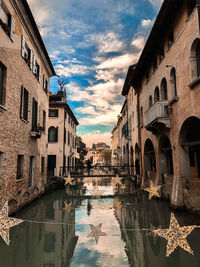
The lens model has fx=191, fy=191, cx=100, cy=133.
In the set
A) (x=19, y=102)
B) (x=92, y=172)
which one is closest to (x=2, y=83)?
(x=19, y=102)

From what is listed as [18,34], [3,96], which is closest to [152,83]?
[18,34]

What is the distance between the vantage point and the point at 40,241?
7.02m

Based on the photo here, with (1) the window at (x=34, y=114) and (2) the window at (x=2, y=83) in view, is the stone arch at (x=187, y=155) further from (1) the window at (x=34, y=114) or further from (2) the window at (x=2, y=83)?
(1) the window at (x=34, y=114)

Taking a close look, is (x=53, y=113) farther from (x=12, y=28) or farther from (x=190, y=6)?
(x=190, y=6)

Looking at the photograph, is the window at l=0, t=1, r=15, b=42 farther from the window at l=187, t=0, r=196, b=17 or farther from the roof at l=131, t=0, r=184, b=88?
the window at l=187, t=0, r=196, b=17

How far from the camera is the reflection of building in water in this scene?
5551mm

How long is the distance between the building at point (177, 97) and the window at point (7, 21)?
819cm

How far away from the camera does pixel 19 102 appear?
37.0ft

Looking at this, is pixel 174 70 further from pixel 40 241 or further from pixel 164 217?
pixel 40 241

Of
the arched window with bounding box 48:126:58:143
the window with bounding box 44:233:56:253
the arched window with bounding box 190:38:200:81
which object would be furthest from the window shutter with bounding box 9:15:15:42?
the arched window with bounding box 48:126:58:143

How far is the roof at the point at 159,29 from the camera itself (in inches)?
403

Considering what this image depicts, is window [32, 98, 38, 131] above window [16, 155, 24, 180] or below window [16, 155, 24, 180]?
A: above

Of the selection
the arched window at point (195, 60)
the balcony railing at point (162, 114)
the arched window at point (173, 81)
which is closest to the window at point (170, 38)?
the arched window at point (173, 81)

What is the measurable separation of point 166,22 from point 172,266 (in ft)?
40.4
